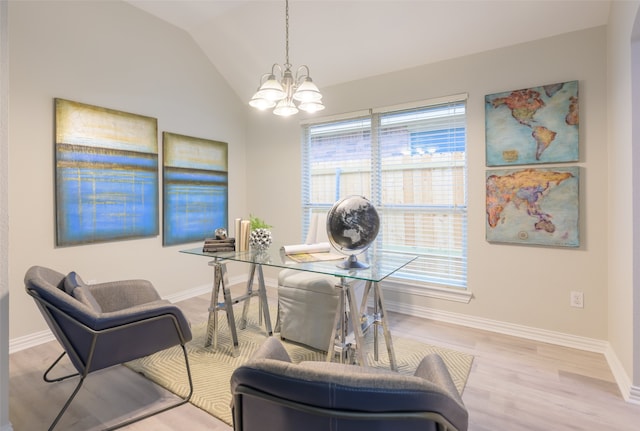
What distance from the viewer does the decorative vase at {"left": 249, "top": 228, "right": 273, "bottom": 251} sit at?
258 centimetres

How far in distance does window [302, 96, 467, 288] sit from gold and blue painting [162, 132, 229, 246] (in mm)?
1415

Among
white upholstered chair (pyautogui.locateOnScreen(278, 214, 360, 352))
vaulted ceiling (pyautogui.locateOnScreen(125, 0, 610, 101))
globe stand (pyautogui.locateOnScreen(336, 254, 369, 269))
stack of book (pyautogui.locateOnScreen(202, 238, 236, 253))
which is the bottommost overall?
white upholstered chair (pyautogui.locateOnScreen(278, 214, 360, 352))

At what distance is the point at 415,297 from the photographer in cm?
333

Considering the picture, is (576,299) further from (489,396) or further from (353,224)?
(353,224)

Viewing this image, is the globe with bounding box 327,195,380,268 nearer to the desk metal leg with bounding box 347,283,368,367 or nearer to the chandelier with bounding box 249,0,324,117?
the desk metal leg with bounding box 347,283,368,367

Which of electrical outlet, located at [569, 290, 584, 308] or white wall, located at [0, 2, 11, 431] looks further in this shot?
electrical outlet, located at [569, 290, 584, 308]

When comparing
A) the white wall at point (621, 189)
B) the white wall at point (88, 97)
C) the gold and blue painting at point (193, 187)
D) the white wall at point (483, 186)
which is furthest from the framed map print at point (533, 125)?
the white wall at point (88, 97)

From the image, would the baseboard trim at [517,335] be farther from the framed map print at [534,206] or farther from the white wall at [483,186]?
the framed map print at [534,206]

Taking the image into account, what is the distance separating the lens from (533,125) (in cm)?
268

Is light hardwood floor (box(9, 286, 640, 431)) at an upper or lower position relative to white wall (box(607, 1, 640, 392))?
lower

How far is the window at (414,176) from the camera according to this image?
3125 mm

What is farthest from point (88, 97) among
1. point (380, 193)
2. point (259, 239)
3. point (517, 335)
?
point (517, 335)

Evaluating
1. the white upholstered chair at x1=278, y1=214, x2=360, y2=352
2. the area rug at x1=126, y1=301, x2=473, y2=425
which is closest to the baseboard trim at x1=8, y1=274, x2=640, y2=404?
the area rug at x1=126, y1=301, x2=473, y2=425

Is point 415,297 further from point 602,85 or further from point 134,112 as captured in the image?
point 134,112
